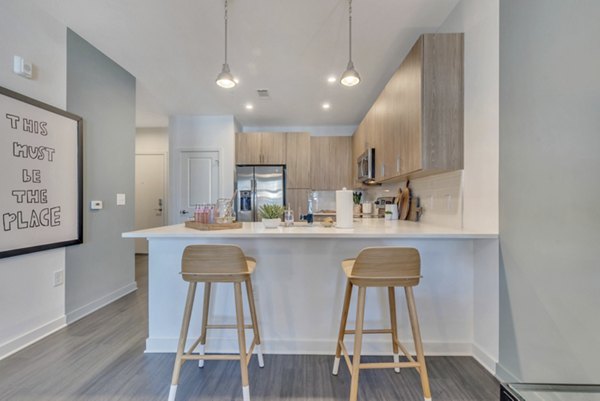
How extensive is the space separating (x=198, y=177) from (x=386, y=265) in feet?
12.9

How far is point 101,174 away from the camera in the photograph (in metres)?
2.82

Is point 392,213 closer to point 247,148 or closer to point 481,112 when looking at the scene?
point 481,112

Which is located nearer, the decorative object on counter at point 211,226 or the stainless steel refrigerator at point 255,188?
the decorative object on counter at point 211,226

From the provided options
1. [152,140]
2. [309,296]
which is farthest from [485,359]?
[152,140]

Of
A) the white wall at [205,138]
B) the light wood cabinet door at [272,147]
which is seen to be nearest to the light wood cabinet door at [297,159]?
the light wood cabinet door at [272,147]

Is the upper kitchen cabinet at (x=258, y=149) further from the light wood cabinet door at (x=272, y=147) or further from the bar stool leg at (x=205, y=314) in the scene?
the bar stool leg at (x=205, y=314)

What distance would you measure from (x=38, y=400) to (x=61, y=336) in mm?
874

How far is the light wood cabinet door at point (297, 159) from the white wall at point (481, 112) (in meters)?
2.96

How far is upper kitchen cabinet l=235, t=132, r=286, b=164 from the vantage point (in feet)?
15.2

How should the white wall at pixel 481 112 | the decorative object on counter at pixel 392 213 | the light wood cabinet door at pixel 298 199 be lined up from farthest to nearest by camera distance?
the light wood cabinet door at pixel 298 199
the decorative object on counter at pixel 392 213
the white wall at pixel 481 112

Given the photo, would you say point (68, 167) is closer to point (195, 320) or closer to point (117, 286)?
point (117, 286)

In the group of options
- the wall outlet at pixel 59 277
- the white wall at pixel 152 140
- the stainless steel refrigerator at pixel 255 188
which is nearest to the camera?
the wall outlet at pixel 59 277

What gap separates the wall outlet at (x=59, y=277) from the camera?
90.7 inches

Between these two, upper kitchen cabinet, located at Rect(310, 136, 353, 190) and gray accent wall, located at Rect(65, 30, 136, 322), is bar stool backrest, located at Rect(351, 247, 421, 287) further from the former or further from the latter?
upper kitchen cabinet, located at Rect(310, 136, 353, 190)
